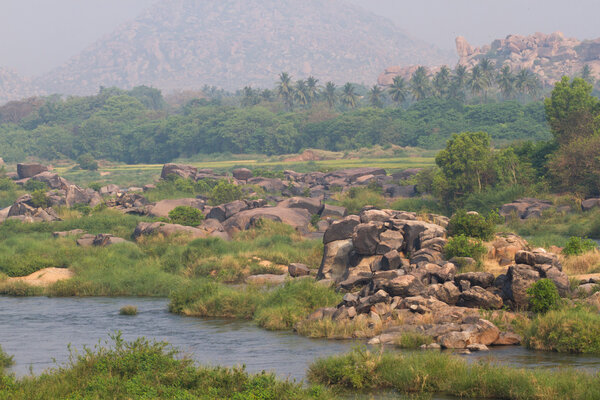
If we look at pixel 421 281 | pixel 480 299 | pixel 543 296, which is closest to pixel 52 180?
pixel 421 281

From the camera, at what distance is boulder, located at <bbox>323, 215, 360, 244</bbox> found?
3953 cm

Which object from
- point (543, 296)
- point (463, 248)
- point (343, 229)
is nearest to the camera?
point (543, 296)

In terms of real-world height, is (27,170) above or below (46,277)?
above

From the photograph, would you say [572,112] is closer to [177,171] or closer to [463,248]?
[463,248]

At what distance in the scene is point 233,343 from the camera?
28531mm

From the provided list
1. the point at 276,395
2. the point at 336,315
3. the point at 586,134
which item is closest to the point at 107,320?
the point at 336,315

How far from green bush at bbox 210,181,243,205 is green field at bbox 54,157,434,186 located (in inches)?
1449

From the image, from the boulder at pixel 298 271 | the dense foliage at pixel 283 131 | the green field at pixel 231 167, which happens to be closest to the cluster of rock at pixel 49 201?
the green field at pixel 231 167

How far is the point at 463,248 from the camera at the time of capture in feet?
113

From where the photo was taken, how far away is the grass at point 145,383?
17922mm

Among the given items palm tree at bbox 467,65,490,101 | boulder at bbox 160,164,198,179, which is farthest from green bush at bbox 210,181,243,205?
palm tree at bbox 467,65,490,101

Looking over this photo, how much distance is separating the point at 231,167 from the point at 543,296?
12452 centimetres

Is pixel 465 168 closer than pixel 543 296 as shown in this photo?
No

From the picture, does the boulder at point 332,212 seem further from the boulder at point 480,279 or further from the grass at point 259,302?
the boulder at point 480,279
